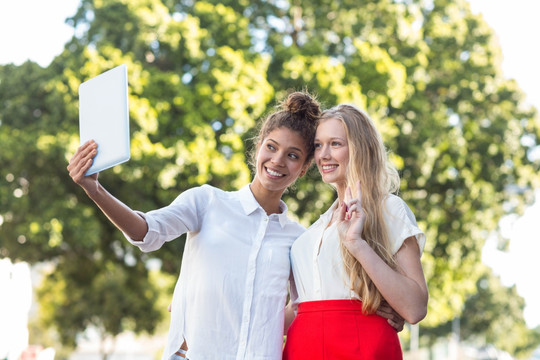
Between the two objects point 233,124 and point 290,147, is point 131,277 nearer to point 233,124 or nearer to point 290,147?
point 233,124

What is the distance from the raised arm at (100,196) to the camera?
3338 mm

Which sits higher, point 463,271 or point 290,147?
point 463,271

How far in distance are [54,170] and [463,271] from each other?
10.3m

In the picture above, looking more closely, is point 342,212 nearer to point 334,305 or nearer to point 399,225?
point 399,225

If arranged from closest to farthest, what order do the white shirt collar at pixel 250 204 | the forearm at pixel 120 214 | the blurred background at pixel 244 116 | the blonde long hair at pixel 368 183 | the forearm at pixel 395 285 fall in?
the forearm at pixel 120 214
the forearm at pixel 395 285
the blonde long hair at pixel 368 183
the white shirt collar at pixel 250 204
the blurred background at pixel 244 116

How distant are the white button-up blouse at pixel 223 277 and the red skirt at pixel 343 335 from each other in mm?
227

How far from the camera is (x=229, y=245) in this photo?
13.4 ft

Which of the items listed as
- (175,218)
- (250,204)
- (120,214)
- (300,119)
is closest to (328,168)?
(300,119)

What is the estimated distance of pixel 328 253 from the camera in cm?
397

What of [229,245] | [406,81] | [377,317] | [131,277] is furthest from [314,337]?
[131,277]

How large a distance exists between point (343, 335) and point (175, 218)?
1.04 metres

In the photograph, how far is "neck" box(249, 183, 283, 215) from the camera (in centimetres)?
445

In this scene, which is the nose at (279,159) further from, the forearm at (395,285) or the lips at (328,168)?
the forearm at (395,285)

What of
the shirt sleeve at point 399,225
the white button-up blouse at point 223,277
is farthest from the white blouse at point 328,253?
the white button-up blouse at point 223,277
